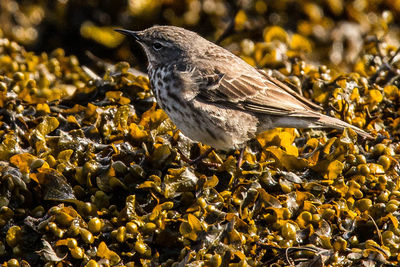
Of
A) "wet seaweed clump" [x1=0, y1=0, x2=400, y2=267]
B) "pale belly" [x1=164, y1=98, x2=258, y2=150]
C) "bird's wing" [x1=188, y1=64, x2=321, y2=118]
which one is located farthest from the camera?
"bird's wing" [x1=188, y1=64, x2=321, y2=118]

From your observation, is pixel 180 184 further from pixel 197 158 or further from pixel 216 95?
pixel 216 95

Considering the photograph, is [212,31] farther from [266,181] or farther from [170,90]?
[266,181]

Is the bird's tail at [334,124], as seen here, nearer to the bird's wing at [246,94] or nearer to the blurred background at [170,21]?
the bird's wing at [246,94]

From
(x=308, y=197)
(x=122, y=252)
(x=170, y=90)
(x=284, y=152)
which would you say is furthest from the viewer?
(x=170, y=90)

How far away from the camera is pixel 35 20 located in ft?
23.5

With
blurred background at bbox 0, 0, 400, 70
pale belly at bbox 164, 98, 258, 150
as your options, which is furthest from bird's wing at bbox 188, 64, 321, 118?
blurred background at bbox 0, 0, 400, 70

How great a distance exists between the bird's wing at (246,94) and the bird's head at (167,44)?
0.32 metres

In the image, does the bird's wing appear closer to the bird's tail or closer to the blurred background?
the bird's tail

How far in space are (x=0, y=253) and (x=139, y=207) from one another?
88cm

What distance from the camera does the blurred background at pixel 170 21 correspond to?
7074mm

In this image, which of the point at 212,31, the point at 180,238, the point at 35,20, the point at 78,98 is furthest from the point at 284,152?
the point at 35,20

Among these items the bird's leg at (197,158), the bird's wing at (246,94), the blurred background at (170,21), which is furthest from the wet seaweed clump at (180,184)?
the blurred background at (170,21)

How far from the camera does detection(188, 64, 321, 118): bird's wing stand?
461 cm

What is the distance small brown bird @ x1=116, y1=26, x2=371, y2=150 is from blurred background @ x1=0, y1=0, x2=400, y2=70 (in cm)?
207
